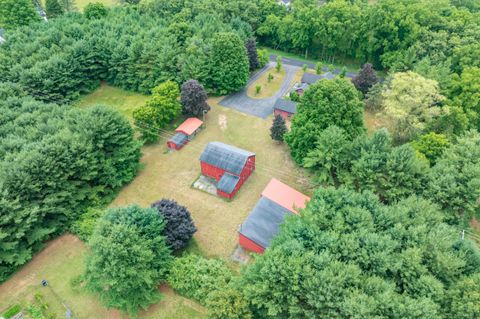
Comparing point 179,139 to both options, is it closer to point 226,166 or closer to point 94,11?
point 226,166

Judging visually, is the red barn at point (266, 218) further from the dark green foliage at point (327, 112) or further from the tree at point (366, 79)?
the tree at point (366, 79)

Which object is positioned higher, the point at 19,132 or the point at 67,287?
the point at 19,132

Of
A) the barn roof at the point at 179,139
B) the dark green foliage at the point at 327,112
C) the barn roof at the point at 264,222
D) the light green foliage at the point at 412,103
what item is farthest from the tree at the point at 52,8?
the light green foliage at the point at 412,103

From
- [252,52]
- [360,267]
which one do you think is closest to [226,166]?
[360,267]

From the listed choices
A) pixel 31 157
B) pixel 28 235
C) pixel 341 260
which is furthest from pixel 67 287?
pixel 341 260

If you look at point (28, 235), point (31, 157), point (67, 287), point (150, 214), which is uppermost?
point (31, 157)

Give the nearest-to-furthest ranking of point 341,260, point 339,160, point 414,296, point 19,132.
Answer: point 414,296
point 341,260
point 339,160
point 19,132

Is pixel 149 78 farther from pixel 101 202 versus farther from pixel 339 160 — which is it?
pixel 339 160
